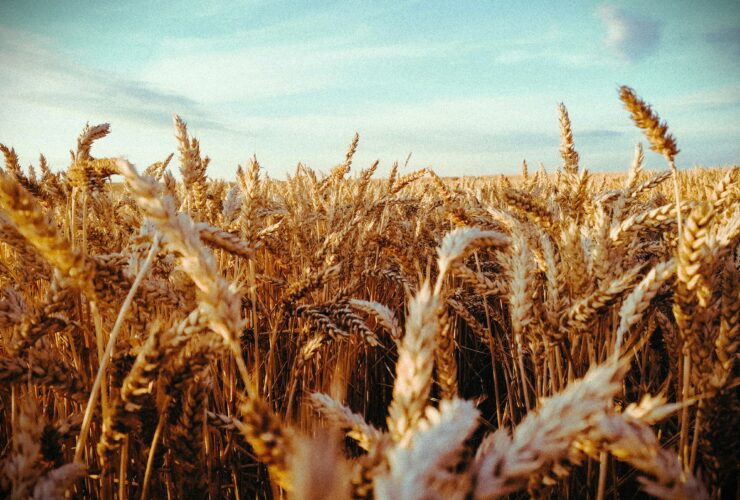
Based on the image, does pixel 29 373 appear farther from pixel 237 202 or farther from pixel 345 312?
pixel 237 202

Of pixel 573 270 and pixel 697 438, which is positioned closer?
pixel 697 438

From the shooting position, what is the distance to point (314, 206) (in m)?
3.52

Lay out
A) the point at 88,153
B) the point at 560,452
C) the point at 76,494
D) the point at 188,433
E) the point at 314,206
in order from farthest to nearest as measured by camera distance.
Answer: the point at 314,206 < the point at 88,153 < the point at 76,494 < the point at 188,433 < the point at 560,452

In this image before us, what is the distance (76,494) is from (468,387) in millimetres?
2148

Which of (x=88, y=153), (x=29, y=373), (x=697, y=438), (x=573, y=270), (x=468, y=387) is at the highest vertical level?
(x=88, y=153)

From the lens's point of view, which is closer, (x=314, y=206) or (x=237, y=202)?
(x=237, y=202)

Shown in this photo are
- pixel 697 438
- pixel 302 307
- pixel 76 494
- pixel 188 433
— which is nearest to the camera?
pixel 188 433

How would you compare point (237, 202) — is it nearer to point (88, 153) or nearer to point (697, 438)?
point (88, 153)

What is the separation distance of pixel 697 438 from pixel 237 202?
220 centimetres

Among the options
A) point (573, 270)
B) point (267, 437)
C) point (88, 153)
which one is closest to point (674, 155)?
point (573, 270)

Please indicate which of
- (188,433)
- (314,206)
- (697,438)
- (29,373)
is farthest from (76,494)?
(314,206)

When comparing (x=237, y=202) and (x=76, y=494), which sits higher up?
(x=237, y=202)

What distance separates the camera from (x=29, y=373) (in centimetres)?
99

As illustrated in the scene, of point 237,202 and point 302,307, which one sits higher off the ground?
point 237,202
